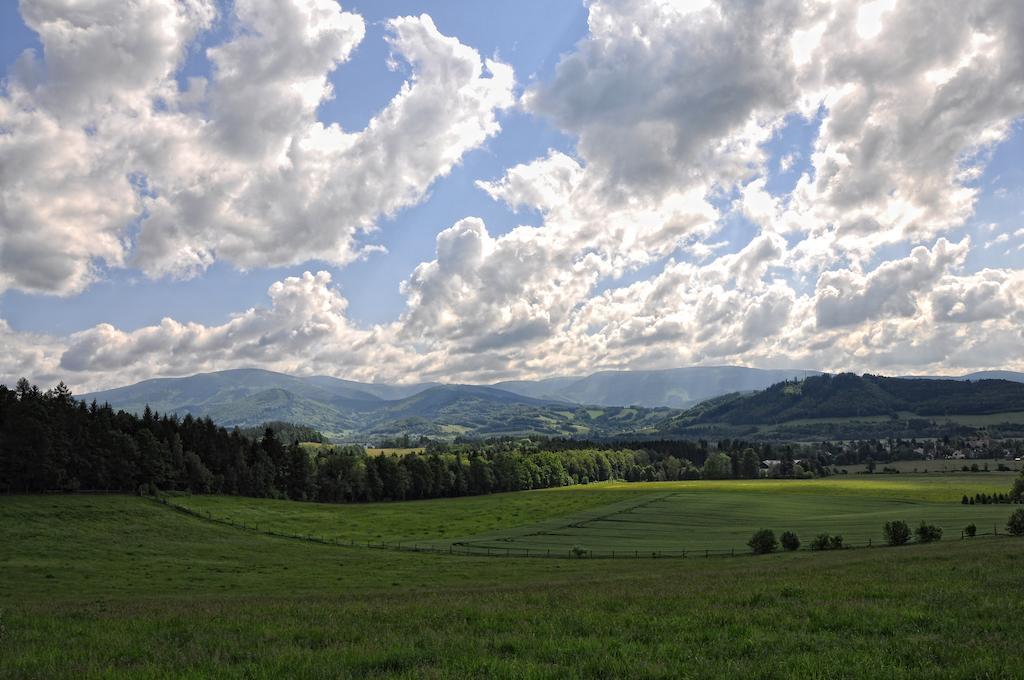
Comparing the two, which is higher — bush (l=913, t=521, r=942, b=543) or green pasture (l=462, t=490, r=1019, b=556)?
bush (l=913, t=521, r=942, b=543)

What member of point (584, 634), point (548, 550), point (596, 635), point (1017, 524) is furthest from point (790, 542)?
point (596, 635)

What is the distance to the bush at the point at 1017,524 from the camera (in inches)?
2491

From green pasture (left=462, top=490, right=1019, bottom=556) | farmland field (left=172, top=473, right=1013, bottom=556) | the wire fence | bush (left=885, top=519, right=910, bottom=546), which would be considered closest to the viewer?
bush (left=885, top=519, right=910, bottom=546)

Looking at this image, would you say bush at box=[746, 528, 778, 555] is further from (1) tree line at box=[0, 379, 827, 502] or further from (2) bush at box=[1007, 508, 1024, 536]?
(1) tree line at box=[0, 379, 827, 502]

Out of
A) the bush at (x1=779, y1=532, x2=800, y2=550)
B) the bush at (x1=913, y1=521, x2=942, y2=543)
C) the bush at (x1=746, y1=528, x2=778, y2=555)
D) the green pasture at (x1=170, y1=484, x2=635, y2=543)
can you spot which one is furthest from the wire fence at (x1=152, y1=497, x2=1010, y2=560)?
the green pasture at (x1=170, y1=484, x2=635, y2=543)

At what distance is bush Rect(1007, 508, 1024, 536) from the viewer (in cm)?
6328

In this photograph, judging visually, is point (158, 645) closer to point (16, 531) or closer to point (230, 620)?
point (230, 620)

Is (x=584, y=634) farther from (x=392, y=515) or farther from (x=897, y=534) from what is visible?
(x=392, y=515)

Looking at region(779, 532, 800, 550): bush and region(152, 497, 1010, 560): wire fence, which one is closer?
region(152, 497, 1010, 560): wire fence

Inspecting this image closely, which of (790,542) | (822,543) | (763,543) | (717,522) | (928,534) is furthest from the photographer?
(717,522)

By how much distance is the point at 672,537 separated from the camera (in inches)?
3374

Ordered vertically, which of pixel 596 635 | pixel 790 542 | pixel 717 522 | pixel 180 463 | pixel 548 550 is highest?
pixel 596 635

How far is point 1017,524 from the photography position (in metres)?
63.7

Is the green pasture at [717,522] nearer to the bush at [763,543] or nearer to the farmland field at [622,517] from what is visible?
the farmland field at [622,517]
